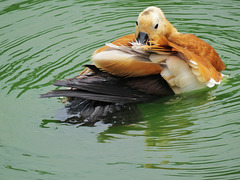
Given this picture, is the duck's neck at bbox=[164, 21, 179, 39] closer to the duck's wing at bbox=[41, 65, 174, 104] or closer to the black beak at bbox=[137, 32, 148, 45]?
the black beak at bbox=[137, 32, 148, 45]

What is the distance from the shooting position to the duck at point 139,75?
409 centimetres

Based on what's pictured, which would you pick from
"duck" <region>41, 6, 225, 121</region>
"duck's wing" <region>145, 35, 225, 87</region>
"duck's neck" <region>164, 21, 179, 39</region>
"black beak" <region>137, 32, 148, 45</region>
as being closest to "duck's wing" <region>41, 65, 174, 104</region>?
"duck" <region>41, 6, 225, 121</region>

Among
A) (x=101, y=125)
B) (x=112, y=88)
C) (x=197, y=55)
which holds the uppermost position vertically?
(x=197, y=55)

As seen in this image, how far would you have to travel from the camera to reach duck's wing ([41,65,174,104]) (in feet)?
13.2

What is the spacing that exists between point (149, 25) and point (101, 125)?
1.55 metres

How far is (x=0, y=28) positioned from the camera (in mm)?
6477

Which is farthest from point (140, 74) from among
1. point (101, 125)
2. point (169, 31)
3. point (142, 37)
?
point (169, 31)

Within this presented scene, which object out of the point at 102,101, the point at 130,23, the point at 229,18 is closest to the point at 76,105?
the point at 102,101

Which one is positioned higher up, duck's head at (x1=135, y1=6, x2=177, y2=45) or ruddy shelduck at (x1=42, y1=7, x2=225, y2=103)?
duck's head at (x1=135, y1=6, x2=177, y2=45)

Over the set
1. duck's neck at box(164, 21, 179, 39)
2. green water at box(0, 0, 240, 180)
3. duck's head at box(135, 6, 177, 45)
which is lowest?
green water at box(0, 0, 240, 180)

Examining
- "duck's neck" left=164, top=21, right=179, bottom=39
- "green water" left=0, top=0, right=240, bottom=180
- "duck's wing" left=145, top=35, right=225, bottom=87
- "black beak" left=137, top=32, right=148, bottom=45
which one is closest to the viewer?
"green water" left=0, top=0, right=240, bottom=180

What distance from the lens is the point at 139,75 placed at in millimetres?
4262

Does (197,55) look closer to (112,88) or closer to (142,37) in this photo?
(142,37)

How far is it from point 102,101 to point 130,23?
2529 mm
